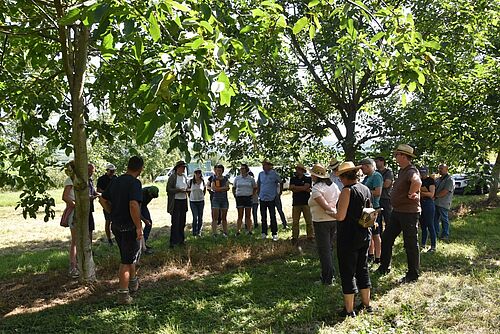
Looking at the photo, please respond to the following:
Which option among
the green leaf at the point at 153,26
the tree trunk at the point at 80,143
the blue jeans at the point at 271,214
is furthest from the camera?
the blue jeans at the point at 271,214

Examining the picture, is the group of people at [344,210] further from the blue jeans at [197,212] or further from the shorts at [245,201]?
the blue jeans at [197,212]

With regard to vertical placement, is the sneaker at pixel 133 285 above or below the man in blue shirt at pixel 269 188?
below

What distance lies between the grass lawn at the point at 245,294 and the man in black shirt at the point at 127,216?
1.52 feet

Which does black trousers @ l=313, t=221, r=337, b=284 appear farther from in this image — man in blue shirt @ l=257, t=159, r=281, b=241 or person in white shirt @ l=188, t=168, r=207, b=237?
person in white shirt @ l=188, t=168, r=207, b=237

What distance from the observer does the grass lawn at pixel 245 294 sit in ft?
15.1

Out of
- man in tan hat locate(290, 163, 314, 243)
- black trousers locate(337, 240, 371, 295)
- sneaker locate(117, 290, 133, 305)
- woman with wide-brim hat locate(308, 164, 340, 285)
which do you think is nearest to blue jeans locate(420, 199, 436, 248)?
man in tan hat locate(290, 163, 314, 243)

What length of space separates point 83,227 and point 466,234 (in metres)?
8.19

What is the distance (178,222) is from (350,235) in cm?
510

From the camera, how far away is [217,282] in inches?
247

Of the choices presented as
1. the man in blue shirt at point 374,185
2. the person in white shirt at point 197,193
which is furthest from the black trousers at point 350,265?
the person in white shirt at point 197,193

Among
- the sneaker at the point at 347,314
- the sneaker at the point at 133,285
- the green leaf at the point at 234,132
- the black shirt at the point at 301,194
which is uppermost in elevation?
the green leaf at the point at 234,132

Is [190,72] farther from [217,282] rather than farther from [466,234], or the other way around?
[466,234]

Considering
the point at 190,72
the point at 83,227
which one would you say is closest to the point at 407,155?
the point at 190,72

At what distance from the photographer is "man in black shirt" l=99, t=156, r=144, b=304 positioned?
208 inches
